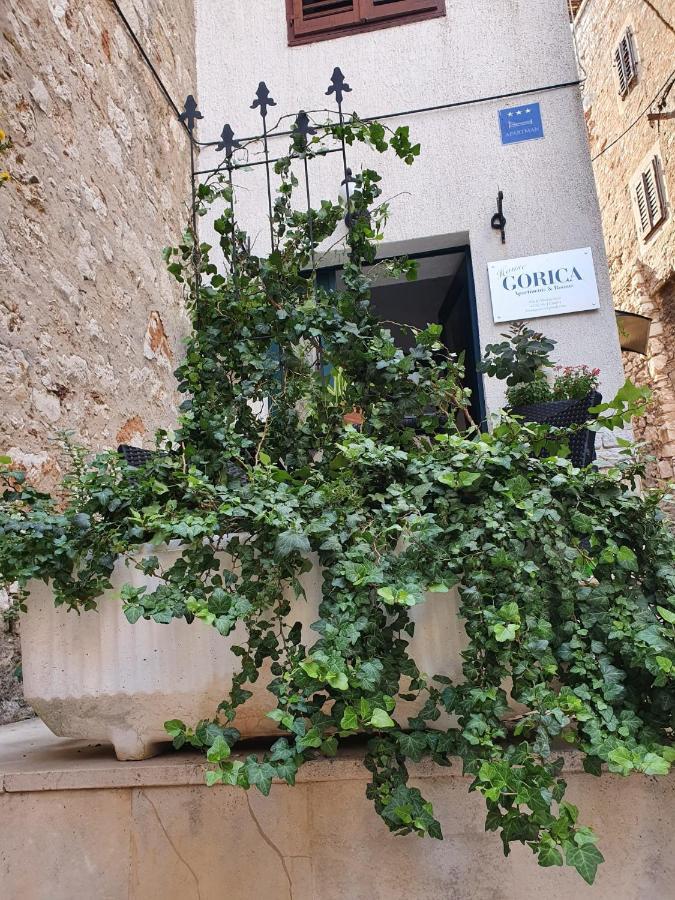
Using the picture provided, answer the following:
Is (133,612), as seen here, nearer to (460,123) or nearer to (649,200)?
(460,123)

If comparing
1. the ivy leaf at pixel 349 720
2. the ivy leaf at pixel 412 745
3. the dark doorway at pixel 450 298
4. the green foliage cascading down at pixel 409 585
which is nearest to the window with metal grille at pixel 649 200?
the dark doorway at pixel 450 298

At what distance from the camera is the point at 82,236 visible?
126 inches

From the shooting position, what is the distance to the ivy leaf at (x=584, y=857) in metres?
0.98

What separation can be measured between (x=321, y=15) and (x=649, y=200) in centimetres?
515

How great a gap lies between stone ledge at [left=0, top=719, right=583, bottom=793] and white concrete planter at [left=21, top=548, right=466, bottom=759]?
0.07 metres

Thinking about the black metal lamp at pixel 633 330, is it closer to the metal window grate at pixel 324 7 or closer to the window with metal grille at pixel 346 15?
the window with metal grille at pixel 346 15

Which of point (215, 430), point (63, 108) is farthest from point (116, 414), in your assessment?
point (215, 430)

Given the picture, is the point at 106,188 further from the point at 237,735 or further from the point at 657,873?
the point at 657,873

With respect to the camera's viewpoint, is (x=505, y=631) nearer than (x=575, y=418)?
Yes

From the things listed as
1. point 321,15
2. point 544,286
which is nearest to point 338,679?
point 544,286

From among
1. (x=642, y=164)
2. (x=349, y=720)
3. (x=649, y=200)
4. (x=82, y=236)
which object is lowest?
(x=349, y=720)

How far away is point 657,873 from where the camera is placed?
1.16 m

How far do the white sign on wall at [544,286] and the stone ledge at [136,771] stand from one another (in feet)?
11.1

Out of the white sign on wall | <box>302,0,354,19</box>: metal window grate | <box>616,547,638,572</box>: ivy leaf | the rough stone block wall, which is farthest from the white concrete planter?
<box>302,0,354,19</box>: metal window grate
